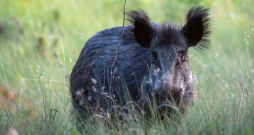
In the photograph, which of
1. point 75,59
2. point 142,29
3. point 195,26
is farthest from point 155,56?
point 75,59

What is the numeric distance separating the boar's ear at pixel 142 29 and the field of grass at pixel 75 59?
245mm

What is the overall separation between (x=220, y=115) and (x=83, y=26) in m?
6.86

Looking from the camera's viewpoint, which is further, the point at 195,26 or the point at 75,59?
the point at 75,59

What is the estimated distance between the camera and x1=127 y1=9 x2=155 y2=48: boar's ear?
13.3 ft

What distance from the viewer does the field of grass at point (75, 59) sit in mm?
3484

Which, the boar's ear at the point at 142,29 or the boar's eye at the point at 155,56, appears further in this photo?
the boar's ear at the point at 142,29

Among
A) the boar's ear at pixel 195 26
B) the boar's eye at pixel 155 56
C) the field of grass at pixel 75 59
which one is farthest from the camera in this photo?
the boar's ear at pixel 195 26

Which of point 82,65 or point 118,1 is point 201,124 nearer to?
point 82,65

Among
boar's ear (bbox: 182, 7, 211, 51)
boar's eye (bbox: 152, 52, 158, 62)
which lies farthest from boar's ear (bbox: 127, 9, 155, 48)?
boar's ear (bbox: 182, 7, 211, 51)

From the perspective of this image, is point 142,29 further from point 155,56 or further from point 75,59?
point 75,59

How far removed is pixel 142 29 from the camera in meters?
4.13

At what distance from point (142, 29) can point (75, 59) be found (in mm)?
4360

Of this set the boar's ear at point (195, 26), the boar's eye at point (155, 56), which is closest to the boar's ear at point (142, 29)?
the boar's eye at point (155, 56)

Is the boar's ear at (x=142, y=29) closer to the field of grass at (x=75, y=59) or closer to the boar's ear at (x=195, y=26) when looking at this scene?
the field of grass at (x=75, y=59)
